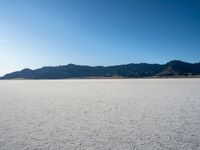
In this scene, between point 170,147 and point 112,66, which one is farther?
point 112,66

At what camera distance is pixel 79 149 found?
3.96 metres

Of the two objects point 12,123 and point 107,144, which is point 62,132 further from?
point 12,123

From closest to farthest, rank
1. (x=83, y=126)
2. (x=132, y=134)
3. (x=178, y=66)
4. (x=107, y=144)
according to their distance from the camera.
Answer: (x=107, y=144) < (x=132, y=134) < (x=83, y=126) < (x=178, y=66)

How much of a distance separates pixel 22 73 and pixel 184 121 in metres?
129

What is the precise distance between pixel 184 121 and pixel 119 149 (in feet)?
9.04

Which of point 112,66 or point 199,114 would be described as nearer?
point 199,114

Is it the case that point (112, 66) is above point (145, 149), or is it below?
above

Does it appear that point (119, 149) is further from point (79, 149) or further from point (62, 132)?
point (62, 132)

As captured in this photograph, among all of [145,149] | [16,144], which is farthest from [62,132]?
[145,149]

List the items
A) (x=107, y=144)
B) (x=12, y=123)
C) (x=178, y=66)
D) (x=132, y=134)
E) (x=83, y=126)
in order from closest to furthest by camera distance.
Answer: (x=107, y=144), (x=132, y=134), (x=83, y=126), (x=12, y=123), (x=178, y=66)

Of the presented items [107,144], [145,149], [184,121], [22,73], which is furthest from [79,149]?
[22,73]

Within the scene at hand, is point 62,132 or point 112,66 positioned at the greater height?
point 112,66

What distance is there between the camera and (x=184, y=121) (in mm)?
5938

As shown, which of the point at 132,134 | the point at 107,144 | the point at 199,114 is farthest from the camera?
the point at 199,114
